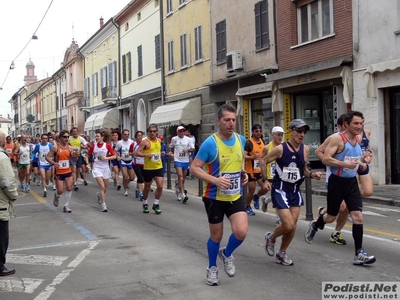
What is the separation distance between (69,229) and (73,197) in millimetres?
6172

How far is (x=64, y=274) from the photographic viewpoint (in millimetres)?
6859

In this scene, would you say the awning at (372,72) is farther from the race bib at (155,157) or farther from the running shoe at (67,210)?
the running shoe at (67,210)

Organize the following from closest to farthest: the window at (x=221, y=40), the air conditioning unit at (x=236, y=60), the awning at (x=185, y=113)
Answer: the air conditioning unit at (x=236, y=60) → the window at (x=221, y=40) → the awning at (x=185, y=113)

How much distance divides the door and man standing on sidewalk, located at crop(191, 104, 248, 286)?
11.3 m

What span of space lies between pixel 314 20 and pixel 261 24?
3.02 metres

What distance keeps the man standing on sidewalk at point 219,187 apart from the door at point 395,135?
11303mm

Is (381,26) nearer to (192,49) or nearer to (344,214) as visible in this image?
(344,214)

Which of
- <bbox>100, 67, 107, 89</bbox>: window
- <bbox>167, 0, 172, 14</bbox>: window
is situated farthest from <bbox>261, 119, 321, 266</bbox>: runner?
<bbox>100, 67, 107, 89</bbox>: window

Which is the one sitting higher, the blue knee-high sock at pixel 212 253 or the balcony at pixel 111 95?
the balcony at pixel 111 95

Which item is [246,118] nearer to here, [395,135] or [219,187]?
[395,135]

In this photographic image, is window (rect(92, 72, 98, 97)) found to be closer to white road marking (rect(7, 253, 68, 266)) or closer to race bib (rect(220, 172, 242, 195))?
white road marking (rect(7, 253, 68, 266))

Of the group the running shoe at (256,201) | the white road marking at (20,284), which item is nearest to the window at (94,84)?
the running shoe at (256,201)

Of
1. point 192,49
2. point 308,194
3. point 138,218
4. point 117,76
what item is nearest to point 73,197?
point 138,218

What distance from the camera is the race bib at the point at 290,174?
7.00 metres
